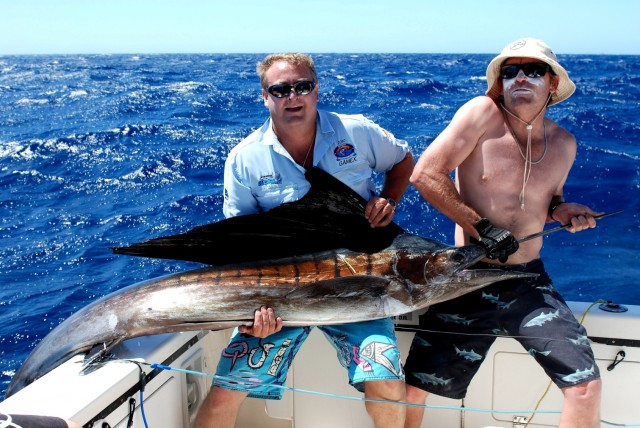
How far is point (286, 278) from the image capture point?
2014 millimetres

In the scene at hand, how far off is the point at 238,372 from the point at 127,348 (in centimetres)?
36

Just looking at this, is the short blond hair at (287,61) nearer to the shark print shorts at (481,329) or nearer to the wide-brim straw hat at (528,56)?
the wide-brim straw hat at (528,56)

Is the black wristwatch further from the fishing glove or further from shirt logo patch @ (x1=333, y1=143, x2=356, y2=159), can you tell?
the fishing glove

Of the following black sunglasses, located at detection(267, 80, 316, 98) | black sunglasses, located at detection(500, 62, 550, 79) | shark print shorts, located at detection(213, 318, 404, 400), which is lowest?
shark print shorts, located at detection(213, 318, 404, 400)

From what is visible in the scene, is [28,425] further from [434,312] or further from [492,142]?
[492,142]

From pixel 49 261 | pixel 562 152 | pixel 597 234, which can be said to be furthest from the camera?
pixel 597 234

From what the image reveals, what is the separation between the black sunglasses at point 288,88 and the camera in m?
2.17

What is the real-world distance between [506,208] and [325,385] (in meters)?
0.95

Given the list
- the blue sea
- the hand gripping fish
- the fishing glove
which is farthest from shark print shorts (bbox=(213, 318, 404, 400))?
the blue sea

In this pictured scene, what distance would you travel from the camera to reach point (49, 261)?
211 inches

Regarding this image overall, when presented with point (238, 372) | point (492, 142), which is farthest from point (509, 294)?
point (238, 372)

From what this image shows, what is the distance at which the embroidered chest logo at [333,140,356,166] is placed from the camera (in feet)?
7.48

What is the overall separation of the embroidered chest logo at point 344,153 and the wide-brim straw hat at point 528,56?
56 centimetres

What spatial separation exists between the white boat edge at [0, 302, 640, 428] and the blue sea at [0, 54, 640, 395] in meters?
1.87
